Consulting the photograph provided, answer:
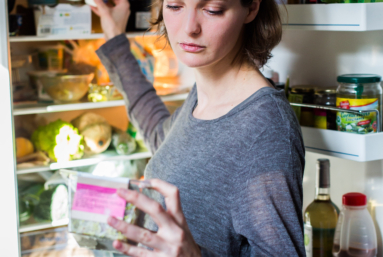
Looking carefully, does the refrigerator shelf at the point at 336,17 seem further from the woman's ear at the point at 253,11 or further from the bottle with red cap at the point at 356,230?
the bottle with red cap at the point at 356,230

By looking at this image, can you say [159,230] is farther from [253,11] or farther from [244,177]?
[253,11]

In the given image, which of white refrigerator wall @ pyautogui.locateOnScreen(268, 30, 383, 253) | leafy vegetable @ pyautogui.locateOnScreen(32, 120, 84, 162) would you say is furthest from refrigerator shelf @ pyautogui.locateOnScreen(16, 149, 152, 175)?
white refrigerator wall @ pyautogui.locateOnScreen(268, 30, 383, 253)

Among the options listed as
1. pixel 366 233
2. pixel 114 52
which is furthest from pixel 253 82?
pixel 114 52

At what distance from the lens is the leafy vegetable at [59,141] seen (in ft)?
5.02

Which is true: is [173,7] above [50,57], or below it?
above

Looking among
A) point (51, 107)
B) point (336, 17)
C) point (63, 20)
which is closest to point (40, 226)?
point (51, 107)

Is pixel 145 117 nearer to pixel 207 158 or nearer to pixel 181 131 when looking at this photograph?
pixel 181 131

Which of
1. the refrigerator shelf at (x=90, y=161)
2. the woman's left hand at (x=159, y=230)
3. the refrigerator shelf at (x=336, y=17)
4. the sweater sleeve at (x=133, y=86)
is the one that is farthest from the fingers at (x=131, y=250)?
the refrigerator shelf at (x=90, y=161)

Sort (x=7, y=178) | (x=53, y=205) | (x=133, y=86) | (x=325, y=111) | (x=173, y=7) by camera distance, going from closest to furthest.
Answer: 1. (x=7, y=178)
2. (x=173, y=7)
3. (x=325, y=111)
4. (x=133, y=86)
5. (x=53, y=205)

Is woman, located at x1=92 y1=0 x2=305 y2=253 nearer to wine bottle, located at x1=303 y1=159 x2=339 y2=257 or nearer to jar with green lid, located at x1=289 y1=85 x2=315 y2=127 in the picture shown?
jar with green lid, located at x1=289 y1=85 x2=315 y2=127

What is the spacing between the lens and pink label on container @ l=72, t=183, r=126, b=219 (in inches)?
20.4

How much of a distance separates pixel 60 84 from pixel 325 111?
99 cm

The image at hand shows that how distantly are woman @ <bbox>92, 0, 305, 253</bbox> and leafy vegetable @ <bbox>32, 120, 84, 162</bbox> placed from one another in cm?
71

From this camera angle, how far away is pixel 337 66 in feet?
3.53
